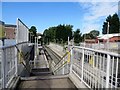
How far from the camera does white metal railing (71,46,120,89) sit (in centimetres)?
362

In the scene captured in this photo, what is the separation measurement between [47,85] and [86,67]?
1.32 metres

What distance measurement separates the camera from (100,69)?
4.32 metres

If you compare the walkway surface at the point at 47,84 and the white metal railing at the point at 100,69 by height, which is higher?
the white metal railing at the point at 100,69

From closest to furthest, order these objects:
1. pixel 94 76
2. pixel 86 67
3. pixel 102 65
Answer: pixel 102 65 → pixel 94 76 → pixel 86 67

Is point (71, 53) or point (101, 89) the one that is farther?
point (71, 53)

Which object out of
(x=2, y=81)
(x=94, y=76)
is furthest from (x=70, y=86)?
(x=2, y=81)

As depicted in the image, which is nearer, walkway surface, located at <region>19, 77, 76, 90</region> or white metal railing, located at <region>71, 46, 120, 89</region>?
white metal railing, located at <region>71, 46, 120, 89</region>

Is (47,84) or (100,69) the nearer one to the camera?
(100,69)

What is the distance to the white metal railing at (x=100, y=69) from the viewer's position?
143 inches

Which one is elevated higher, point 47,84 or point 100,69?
point 100,69

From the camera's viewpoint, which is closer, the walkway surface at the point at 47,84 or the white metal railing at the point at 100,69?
the white metal railing at the point at 100,69

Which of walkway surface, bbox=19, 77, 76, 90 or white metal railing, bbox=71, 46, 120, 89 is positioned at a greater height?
white metal railing, bbox=71, 46, 120, 89

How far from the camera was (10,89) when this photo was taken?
16.7 feet

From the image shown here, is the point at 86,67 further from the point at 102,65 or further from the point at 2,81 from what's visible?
the point at 2,81
